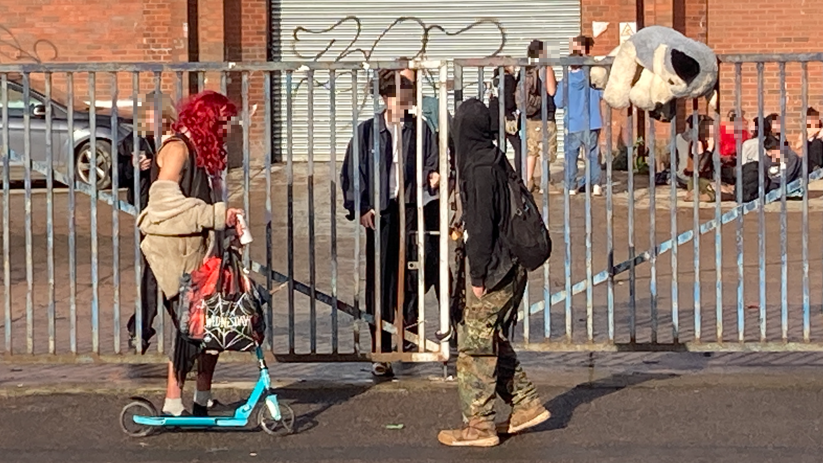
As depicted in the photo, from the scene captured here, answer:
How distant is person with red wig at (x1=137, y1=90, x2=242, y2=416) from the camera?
6.39 m

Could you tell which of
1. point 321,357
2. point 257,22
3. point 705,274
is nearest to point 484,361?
point 321,357

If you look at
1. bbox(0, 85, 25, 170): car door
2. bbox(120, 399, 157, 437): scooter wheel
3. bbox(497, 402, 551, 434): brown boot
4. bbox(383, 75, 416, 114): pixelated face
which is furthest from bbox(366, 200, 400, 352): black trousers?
bbox(0, 85, 25, 170): car door

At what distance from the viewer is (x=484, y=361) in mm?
6402

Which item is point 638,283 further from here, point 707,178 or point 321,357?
point 321,357

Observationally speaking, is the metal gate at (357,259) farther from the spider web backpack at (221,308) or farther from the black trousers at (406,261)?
the spider web backpack at (221,308)

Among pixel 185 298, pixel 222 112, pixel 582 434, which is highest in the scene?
pixel 222 112

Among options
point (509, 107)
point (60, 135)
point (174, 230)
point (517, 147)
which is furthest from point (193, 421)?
point (60, 135)

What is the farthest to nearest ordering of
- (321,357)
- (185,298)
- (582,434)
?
(321,357) → (582,434) → (185,298)

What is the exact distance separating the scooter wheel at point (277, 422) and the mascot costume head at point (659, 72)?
2285 millimetres

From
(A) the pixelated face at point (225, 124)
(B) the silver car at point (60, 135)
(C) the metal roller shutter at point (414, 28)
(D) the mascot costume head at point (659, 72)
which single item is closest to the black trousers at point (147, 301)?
(B) the silver car at point (60, 135)

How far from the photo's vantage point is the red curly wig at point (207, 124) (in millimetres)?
6465

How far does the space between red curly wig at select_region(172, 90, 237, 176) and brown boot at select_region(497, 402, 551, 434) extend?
1.85 m

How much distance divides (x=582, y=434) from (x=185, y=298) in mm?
2003

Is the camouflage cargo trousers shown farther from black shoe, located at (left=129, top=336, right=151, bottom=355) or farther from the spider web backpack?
black shoe, located at (left=129, top=336, right=151, bottom=355)
